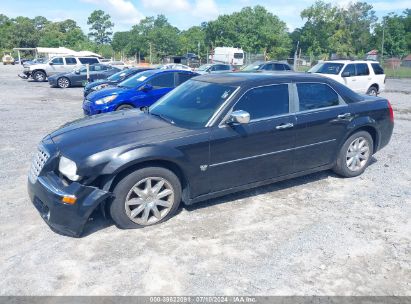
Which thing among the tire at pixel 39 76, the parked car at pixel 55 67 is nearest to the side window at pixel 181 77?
the parked car at pixel 55 67

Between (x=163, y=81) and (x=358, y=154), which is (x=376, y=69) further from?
(x=358, y=154)

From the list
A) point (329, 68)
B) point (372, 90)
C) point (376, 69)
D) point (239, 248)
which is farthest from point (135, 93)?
point (376, 69)

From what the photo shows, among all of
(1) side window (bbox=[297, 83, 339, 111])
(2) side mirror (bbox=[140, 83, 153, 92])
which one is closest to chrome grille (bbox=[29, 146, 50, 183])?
(1) side window (bbox=[297, 83, 339, 111])

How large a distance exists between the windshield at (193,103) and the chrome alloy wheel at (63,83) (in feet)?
54.3

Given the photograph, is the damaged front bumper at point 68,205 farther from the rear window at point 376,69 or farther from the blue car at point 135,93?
the rear window at point 376,69

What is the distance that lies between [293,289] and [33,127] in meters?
8.11

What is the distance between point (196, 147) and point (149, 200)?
2.55 feet

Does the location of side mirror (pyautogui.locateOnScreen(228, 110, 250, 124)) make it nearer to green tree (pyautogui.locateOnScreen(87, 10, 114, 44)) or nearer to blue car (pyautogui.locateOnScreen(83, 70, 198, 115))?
blue car (pyautogui.locateOnScreen(83, 70, 198, 115))

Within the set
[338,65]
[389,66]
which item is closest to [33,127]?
[338,65]

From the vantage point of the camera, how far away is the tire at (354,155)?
5188 mm

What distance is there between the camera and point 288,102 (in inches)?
181

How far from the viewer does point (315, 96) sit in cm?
488

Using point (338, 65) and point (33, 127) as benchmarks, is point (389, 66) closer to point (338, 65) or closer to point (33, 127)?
point (338, 65)

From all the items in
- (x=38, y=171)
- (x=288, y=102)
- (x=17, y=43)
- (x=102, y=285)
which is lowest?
(x=102, y=285)
